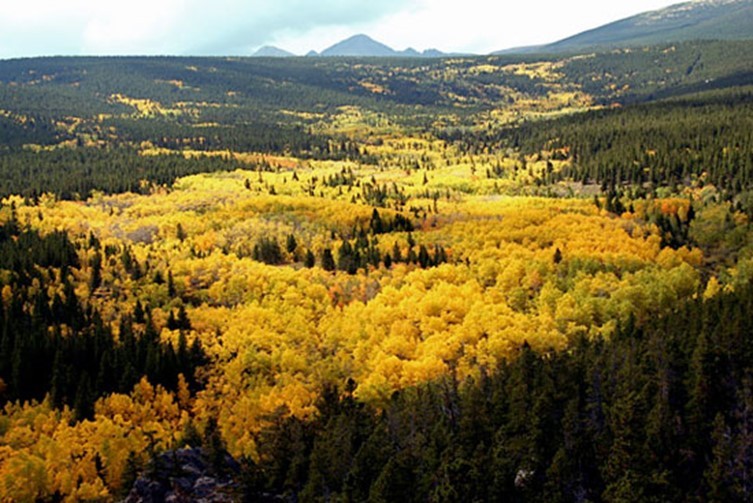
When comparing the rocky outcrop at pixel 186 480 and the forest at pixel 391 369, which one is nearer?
the forest at pixel 391 369

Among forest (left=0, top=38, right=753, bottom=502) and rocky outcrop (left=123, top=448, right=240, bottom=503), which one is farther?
rocky outcrop (left=123, top=448, right=240, bottom=503)

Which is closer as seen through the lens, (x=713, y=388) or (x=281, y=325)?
(x=713, y=388)

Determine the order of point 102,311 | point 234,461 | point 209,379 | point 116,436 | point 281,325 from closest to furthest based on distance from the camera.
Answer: point 234,461 → point 116,436 → point 209,379 → point 281,325 → point 102,311

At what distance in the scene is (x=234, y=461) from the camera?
95.2 meters

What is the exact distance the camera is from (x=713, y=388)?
286 ft

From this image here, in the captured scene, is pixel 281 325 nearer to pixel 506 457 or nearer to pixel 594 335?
pixel 594 335

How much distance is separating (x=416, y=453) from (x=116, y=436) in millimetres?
43640

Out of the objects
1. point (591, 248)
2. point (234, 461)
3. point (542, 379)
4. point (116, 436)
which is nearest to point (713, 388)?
point (542, 379)

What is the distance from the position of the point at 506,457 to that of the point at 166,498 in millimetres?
37057

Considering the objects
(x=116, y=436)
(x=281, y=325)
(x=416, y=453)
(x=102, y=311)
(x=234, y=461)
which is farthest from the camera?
(x=102, y=311)

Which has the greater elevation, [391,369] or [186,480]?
[186,480]

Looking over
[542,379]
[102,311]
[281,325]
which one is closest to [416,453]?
[542,379]

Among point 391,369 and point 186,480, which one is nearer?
point 186,480

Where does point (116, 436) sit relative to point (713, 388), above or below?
below
